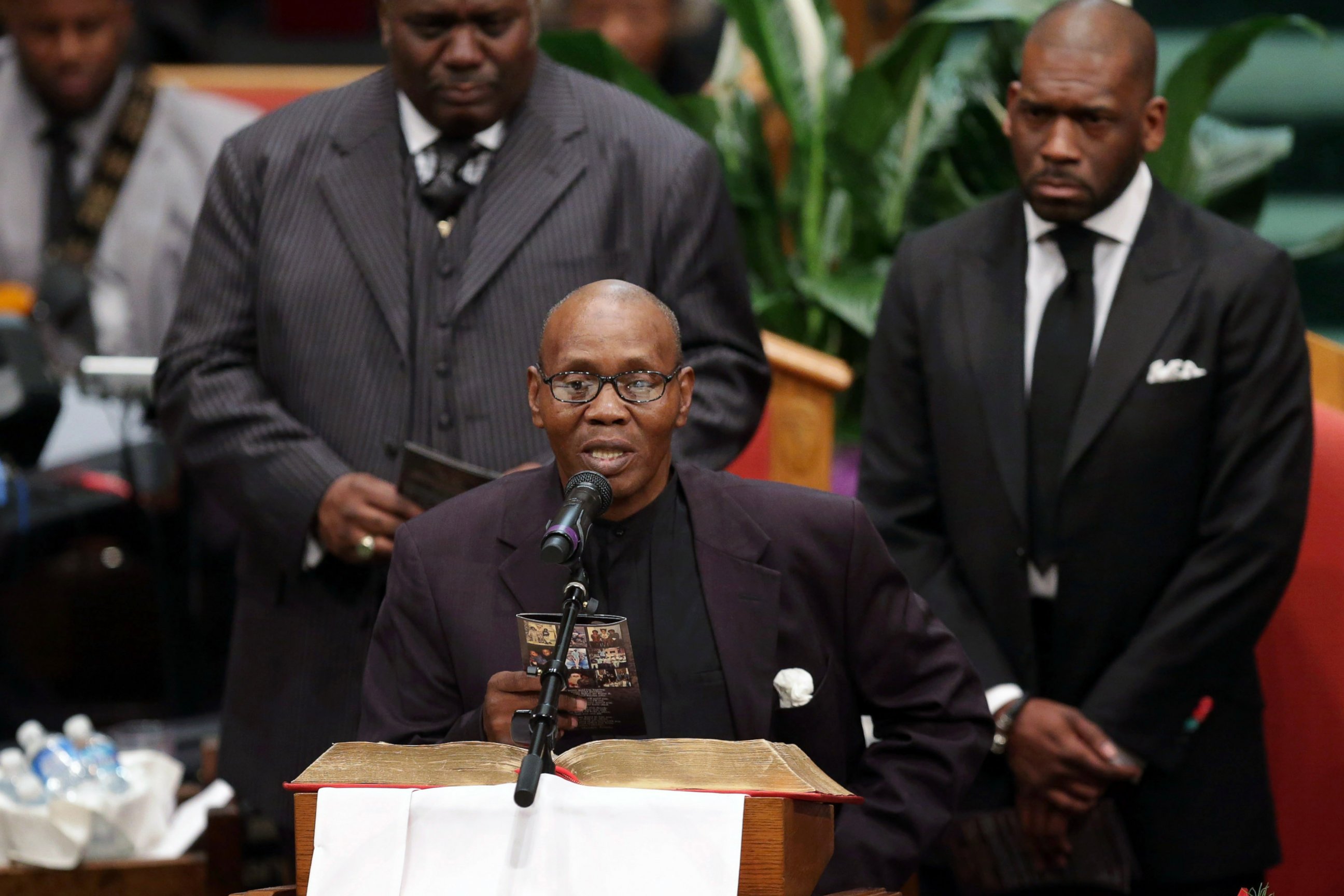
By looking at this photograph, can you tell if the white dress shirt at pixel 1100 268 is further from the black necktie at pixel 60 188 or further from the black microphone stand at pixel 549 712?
the black necktie at pixel 60 188

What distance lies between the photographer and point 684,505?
2.53 metres

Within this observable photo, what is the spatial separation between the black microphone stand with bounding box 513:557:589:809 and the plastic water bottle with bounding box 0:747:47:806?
1.85 m

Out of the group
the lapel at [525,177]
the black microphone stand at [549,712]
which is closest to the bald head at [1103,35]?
the lapel at [525,177]

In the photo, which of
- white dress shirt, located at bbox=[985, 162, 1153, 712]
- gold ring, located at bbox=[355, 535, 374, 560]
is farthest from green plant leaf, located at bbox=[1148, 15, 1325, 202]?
gold ring, located at bbox=[355, 535, 374, 560]

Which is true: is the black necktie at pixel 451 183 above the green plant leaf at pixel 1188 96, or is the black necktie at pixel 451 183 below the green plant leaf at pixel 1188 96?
below

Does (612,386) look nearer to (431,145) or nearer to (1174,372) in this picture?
(431,145)

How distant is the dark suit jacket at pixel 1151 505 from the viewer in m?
3.02

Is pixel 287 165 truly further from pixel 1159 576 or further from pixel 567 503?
pixel 1159 576

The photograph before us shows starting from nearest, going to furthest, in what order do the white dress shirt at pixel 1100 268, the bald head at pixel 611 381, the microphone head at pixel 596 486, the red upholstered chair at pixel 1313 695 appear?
the microphone head at pixel 596 486, the bald head at pixel 611 381, the white dress shirt at pixel 1100 268, the red upholstered chair at pixel 1313 695

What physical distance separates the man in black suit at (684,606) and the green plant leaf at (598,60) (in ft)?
7.07

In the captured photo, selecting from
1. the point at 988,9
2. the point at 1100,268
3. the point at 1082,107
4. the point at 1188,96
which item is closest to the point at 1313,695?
the point at 1100,268

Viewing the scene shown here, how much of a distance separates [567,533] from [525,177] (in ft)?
4.03

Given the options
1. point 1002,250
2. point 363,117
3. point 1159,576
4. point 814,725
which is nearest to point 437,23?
point 363,117

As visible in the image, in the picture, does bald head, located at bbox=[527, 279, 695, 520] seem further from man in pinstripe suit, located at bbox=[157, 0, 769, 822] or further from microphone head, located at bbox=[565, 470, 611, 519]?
man in pinstripe suit, located at bbox=[157, 0, 769, 822]
